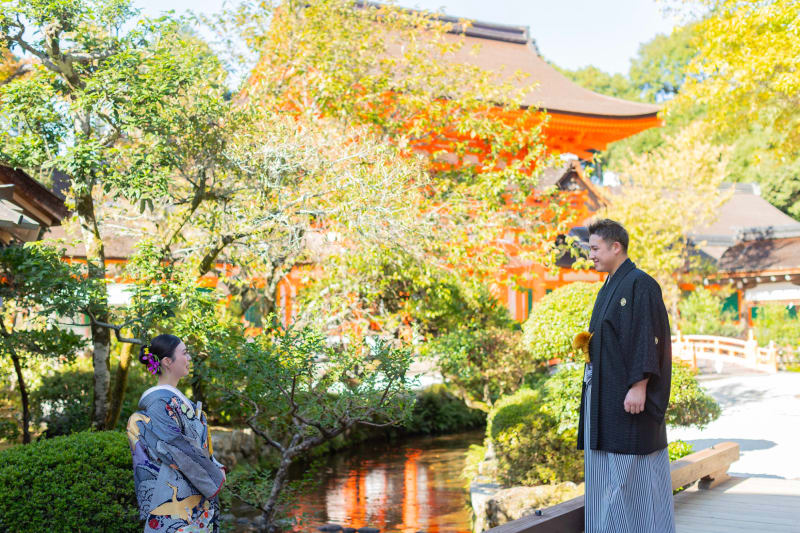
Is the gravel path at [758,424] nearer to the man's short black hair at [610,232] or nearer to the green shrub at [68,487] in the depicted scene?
the man's short black hair at [610,232]

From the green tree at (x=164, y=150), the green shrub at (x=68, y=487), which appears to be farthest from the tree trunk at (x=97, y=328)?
the green shrub at (x=68, y=487)

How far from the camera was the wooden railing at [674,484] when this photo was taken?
11.5ft

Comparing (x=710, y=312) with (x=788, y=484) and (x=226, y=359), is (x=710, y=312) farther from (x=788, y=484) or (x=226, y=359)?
(x=226, y=359)

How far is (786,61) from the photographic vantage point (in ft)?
30.5

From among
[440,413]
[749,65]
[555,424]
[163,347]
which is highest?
[749,65]

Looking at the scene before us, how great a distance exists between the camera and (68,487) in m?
4.42

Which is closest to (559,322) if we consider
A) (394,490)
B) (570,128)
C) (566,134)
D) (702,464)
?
(394,490)

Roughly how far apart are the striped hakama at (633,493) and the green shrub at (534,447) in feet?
11.5

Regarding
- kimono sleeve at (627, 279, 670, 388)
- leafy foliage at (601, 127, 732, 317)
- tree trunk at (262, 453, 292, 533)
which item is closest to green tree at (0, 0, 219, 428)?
tree trunk at (262, 453, 292, 533)

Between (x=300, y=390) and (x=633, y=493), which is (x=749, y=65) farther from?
(x=633, y=493)

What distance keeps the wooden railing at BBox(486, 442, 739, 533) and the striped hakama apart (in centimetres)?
27

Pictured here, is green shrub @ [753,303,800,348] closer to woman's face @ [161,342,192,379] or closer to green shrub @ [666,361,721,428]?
green shrub @ [666,361,721,428]

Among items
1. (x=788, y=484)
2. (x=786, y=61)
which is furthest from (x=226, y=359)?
(x=786, y=61)

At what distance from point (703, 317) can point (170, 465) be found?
20.1m
